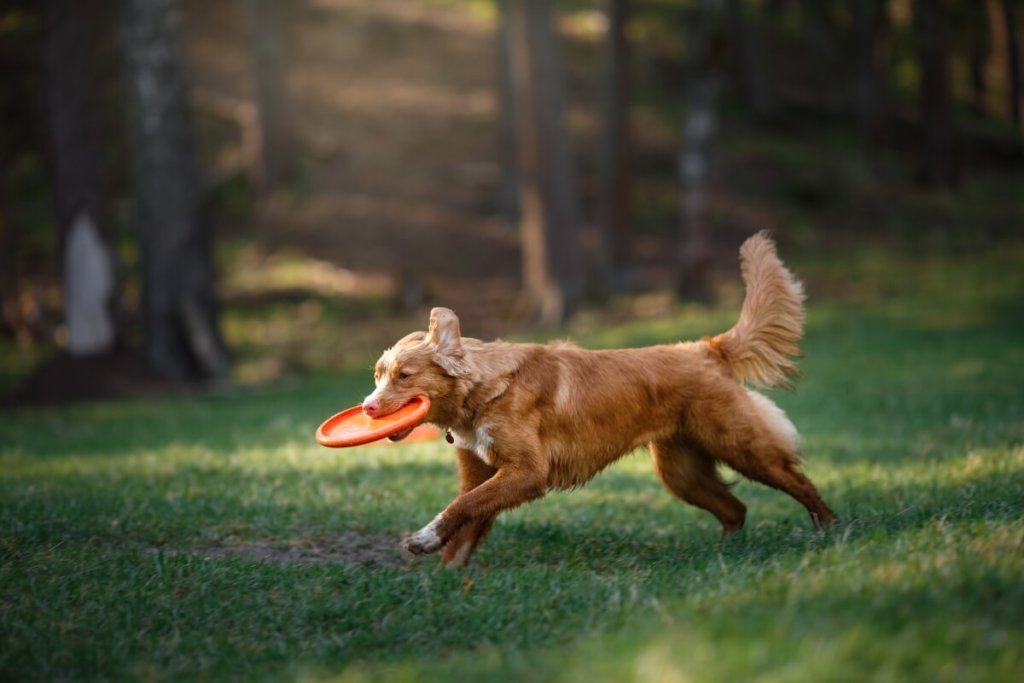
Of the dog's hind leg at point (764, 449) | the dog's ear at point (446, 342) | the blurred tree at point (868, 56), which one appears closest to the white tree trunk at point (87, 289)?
the dog's ear at point (446, 342)

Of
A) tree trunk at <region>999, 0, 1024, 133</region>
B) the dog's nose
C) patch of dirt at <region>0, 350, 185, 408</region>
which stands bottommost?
patch of dirt at <region>0, 350, 185, 408</region>

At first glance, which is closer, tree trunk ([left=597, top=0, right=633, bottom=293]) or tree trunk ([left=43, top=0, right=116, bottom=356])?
tree trunk ([left=43, top=0, right=116, bottom=356])

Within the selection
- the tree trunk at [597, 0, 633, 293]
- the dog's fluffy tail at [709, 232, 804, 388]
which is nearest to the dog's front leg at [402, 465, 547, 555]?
the dog's fluffy tail at [709, 232, 804, 388]

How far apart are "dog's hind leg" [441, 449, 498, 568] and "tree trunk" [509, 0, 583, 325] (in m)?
14.6

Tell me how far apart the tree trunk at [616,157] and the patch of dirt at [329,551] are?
644 inches

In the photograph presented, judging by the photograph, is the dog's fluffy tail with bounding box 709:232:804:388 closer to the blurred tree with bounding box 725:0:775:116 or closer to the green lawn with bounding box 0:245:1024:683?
the green lawn with bounding box 0:245:1024:683

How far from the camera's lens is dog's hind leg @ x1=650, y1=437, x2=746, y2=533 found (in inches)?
272

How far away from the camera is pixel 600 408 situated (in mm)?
6359

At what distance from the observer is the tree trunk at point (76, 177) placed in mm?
18062

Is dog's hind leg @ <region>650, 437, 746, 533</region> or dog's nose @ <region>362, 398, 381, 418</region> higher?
dog's nose @ <region>362, 398, 381, 418</region>

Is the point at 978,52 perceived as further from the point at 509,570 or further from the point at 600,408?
the point at 509,570

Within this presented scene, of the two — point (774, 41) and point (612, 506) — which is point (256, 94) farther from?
point (774, 41)

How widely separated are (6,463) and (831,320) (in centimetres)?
1508

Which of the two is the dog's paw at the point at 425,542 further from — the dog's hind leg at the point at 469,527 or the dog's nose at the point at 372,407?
the dog's nose at the point at 372,407
